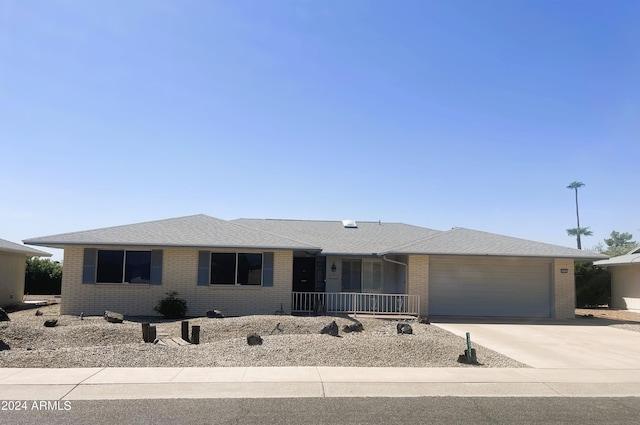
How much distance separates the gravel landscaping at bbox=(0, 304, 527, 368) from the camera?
32.6 ft

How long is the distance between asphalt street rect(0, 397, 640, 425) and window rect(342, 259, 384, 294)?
1433cm

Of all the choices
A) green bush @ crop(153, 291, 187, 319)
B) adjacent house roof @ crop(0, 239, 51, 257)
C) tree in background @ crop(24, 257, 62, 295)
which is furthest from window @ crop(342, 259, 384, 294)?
tree in background @ crop(24, 257, 62, 295)

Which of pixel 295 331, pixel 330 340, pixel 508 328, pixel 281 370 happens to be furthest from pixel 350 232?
pixel 281 370

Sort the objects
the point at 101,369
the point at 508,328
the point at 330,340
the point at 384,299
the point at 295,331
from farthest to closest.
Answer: the point at 384,299 → the point at 508,328 → the point at 295,331 → the point at 330,340 → the point at 101,369

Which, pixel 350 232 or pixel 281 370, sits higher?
pixel 350 232

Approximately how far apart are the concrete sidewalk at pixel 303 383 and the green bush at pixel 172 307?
8845mm

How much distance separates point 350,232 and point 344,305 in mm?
5947

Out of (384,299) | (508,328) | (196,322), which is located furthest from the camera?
(384,299)

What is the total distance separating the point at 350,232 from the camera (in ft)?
82.7

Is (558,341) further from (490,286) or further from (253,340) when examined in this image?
(253,340)

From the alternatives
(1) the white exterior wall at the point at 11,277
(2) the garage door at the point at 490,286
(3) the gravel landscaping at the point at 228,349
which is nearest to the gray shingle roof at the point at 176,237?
(3) the gravel landscaping at the point at 228,349

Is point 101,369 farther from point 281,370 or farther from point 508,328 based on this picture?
point 508,328

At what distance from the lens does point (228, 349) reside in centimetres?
1110

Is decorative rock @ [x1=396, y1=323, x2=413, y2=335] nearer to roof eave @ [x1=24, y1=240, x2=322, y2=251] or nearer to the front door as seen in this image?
roof eave @ [x1=24, y1=240, x2=322, y2=251]
